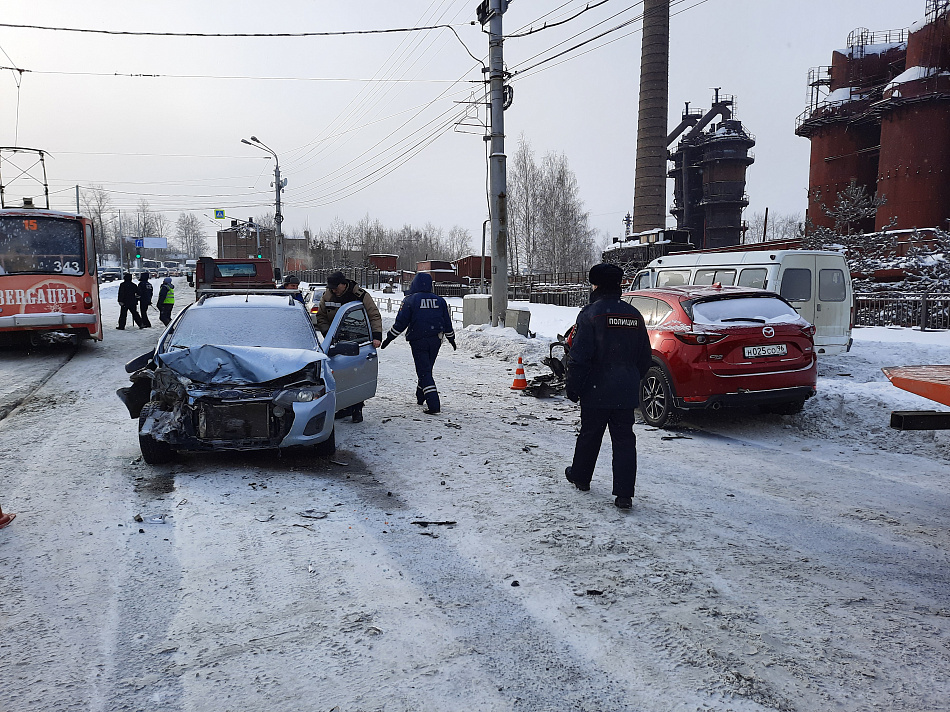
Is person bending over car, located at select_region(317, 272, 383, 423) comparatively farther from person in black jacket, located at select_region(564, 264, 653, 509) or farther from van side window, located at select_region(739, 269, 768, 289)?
van side window, located at select_region(739, 269, 768, 289)

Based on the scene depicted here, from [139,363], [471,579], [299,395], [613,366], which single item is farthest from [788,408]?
[139,363]

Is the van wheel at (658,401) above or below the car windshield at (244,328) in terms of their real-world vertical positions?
below

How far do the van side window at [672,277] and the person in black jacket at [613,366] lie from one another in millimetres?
9130

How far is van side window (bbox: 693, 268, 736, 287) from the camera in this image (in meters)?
12.4

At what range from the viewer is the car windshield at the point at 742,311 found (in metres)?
7.40

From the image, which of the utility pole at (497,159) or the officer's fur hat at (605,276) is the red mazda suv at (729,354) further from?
the utility pole at (497,159)

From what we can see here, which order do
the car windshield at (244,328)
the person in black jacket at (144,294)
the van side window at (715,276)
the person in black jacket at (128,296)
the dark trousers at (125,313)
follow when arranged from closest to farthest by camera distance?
the car windshield at (244,328) → the van side window at (715,276) → the person in black jacket at (128,296) → the dark trousers at (125,313) → the person in black jacket at (144,294)

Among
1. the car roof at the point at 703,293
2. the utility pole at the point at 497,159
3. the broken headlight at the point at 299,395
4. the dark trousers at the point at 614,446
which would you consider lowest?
the dark trousers at the point at 614,446

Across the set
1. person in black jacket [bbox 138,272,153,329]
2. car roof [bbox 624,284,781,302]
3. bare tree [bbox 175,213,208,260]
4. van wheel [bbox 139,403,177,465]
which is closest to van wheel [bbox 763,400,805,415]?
car roof [bbox 624,284,781,302]

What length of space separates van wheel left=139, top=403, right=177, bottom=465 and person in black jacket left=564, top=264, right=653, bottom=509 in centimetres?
361

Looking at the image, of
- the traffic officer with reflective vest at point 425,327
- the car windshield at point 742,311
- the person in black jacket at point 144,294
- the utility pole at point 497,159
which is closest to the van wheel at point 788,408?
the car windshield at point 742,311

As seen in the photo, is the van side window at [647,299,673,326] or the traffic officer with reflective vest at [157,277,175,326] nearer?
the van side window at [647,299,673,326]

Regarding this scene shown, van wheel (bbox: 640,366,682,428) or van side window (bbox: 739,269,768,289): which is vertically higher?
van side window (bbox: 739,269,768,289)

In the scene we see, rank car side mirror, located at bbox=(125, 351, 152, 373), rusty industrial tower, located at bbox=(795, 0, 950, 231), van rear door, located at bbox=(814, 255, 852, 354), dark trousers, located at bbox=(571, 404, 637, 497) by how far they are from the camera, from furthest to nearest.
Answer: rusty industrial tower, located at bbox=(795, 0, 950, 231) < van rear door, located at bbox=(814, 255, 852, 354) < car side mirror, located at bbox=(125, 351, 152, 373) < dark trousers, located at bbox=(571, 404, 637, 497)
